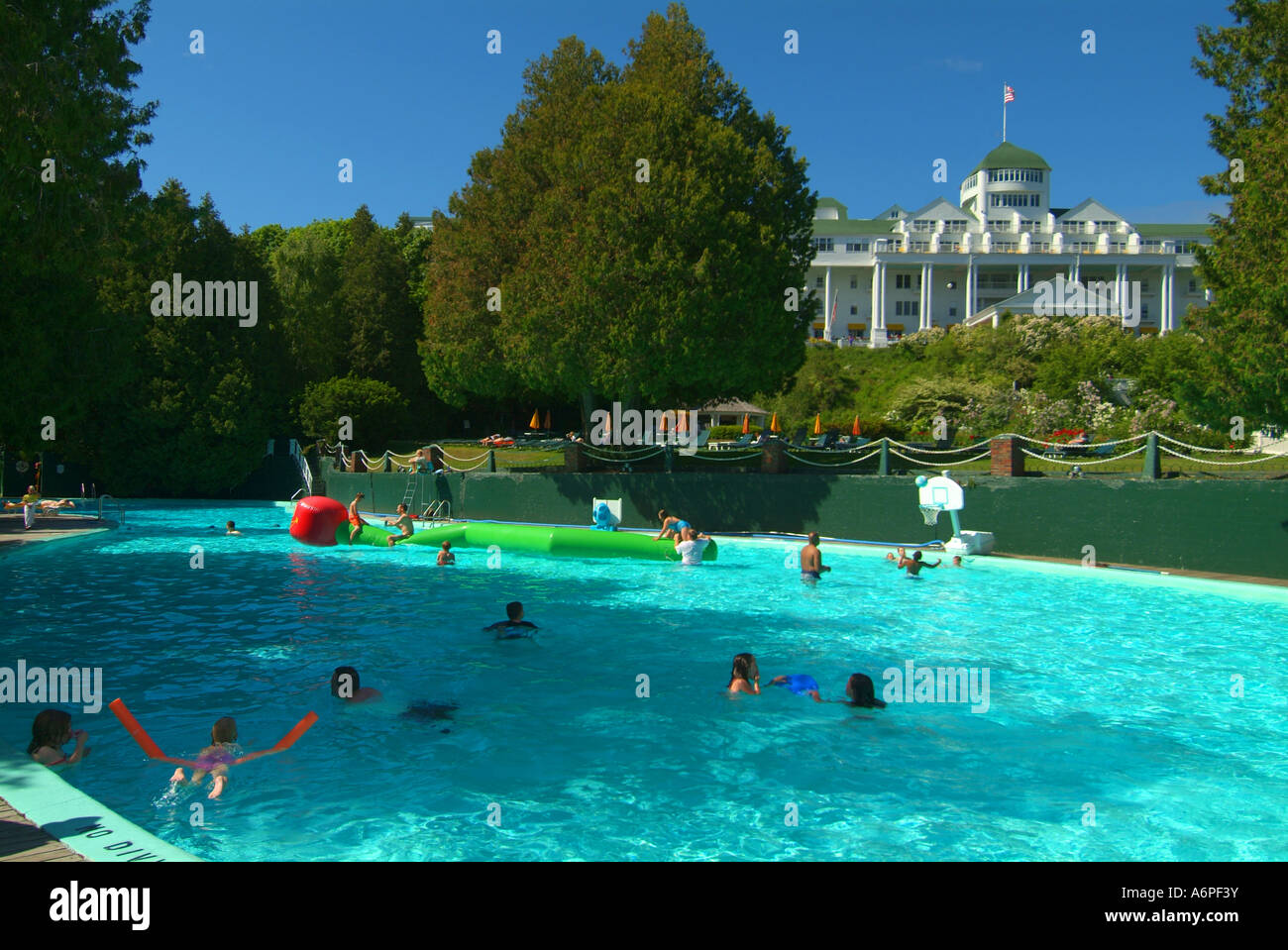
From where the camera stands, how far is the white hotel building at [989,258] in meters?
82.6

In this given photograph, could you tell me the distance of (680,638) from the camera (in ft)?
44.7

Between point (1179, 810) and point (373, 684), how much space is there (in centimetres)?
851

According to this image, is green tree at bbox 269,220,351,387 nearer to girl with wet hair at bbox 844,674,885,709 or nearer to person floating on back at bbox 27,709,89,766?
person floating on back at bbox 27,709,89,766

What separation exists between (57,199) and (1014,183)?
301ft

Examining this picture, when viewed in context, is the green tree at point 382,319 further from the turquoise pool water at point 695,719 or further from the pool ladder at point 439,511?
the turquoise pool water at point 695,719

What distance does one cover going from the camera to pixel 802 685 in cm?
1030

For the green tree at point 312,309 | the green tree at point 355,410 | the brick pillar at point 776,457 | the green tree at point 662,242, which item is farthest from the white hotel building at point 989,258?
the brick pillar at point 776,457

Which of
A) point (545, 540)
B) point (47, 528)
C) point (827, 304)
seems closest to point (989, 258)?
point (827, 304)

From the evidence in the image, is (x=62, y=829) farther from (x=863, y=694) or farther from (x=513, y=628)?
(x=513, y=628)

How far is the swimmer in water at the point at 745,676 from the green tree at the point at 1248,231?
38.3 ft

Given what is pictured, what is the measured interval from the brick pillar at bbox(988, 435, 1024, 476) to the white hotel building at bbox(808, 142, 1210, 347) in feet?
198

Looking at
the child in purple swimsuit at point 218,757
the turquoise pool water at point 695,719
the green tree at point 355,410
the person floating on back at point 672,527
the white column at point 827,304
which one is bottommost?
the turquoise pool water at point 695,719

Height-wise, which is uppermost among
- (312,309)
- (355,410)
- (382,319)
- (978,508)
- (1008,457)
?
(312,309)
